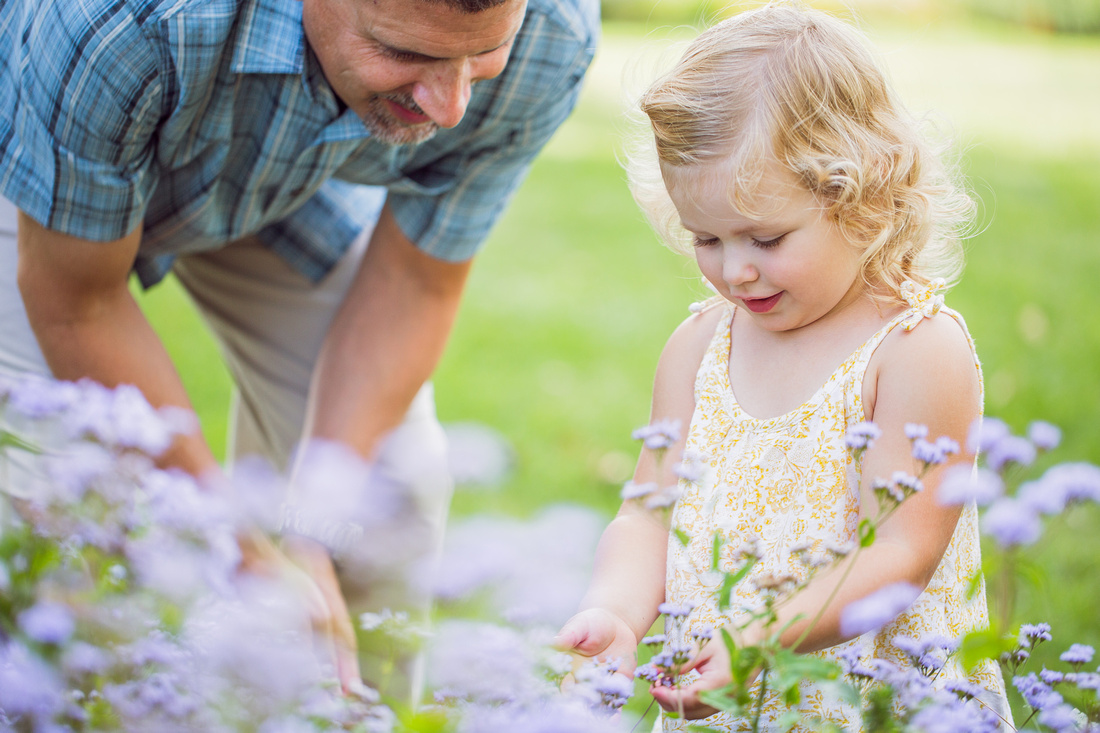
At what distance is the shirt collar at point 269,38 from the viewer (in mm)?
1847

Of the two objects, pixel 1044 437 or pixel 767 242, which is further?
pixel 767 242

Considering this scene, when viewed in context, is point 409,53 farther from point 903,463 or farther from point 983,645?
point 983,645

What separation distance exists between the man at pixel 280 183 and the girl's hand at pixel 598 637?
70 cm

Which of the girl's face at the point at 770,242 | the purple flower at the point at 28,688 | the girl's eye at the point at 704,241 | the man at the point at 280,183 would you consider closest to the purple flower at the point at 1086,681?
the girl's face at the point at 770,242

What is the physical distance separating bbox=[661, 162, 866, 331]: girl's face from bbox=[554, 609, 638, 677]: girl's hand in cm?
49

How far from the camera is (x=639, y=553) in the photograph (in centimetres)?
156

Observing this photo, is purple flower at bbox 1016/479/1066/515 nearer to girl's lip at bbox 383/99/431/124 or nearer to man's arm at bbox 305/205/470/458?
girl's lip at bbox 383/99/431/124

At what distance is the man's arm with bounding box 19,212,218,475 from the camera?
1.94 metres

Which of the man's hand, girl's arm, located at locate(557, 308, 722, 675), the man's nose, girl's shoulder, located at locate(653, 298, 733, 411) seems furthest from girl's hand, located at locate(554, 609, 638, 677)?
the man's nose

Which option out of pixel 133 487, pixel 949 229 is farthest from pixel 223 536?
pixel 949 229

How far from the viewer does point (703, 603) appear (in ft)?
4.76

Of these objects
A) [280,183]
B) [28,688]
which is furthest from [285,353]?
[28,688]

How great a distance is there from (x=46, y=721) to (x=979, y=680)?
1.14 m

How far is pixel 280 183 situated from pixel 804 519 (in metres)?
1.34
